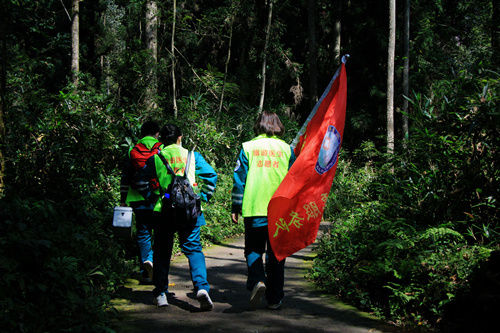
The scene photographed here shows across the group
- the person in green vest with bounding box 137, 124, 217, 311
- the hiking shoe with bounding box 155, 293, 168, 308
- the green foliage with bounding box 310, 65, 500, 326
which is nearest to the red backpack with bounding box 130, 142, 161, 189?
the person in green vest with bounding box 137, 124, 217, 311

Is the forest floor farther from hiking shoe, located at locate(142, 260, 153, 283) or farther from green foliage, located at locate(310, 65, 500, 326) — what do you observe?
green foliage, located at locate(310, 65, 500, 326)

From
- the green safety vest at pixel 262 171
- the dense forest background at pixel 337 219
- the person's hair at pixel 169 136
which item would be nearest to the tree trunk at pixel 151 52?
the dense forest background at pixel 337 219

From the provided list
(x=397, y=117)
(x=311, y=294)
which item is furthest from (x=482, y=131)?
(x=397, y=117)

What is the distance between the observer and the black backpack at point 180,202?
5.07 meters

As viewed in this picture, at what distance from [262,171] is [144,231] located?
6.83 feet

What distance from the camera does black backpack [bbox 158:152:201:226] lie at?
5.07 m

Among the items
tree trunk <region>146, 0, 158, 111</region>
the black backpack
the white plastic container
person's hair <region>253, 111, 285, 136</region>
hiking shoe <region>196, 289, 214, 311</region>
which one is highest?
tree trunk <region>146, 0, 158, 111</region>

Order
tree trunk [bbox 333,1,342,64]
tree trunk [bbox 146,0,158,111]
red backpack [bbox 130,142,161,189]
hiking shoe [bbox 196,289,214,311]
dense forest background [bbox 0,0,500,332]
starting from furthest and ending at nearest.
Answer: tree trunk [bbox 333,1,342,64] → tree trunk [bbox 146,0,158,111] → red backpack [bbox 130,142,161,189] → hiking shoe [bbox 196,289,214,311] → dense forest background [bbox 0,0,500,332]

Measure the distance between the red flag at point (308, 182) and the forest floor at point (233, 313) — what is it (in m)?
0.70

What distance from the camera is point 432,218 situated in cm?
563

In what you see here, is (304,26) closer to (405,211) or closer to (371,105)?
(371,105)

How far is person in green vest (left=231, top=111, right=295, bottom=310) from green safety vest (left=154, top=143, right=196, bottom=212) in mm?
550

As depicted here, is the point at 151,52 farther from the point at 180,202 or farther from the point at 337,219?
the point at 180,202

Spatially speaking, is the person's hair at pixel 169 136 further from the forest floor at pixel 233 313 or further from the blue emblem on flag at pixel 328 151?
the forest floor at pixel 233 313
